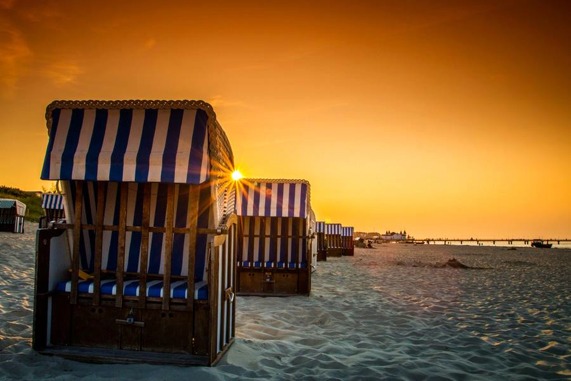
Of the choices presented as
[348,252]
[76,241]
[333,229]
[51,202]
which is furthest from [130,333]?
[348,252]

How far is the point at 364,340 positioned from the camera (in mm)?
6793

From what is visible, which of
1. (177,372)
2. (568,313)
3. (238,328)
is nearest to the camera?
(177,372)

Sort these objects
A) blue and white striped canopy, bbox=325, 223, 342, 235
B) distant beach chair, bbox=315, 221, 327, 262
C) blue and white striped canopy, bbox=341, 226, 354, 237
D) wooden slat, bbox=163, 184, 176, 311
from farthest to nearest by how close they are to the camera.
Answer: blue and white striped canopy, bbox=341, 226, 354, 237 → blue and white striped canopy, bbox=325, 223, 342, 235 → distant beach chair, bbox=315, 221, 327, 262 → wooden slat, bbox=163, 184, 176, 311

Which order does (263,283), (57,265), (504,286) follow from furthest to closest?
(504,286) → (263,283) → (57,265)

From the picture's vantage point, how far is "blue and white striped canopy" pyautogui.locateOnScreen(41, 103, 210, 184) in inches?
191

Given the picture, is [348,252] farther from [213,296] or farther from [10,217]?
[213,296]

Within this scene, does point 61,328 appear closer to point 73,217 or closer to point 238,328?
point 73,217

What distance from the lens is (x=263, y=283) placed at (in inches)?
459

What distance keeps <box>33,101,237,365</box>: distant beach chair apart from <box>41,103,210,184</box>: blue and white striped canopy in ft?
0.04

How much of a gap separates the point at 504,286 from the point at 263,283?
9475 millimetres

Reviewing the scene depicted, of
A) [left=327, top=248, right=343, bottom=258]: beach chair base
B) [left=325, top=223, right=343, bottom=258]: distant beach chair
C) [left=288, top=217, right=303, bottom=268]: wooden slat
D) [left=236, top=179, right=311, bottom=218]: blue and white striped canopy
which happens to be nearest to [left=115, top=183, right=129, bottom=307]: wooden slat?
[left=236, top=179, right=311, bottom=218]: blue and white striped canopy

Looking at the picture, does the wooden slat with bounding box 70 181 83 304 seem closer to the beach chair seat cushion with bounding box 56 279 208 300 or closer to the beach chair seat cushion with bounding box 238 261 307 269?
the beach chair seat cushion with bounding box 56 279 208 300

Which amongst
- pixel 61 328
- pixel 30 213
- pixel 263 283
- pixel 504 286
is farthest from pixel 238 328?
pixel 30 213

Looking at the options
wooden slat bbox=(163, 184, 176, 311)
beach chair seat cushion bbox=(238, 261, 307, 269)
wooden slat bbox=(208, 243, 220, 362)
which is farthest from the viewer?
beach chair seat cushion bbox=(238, 261, 307, 269)
